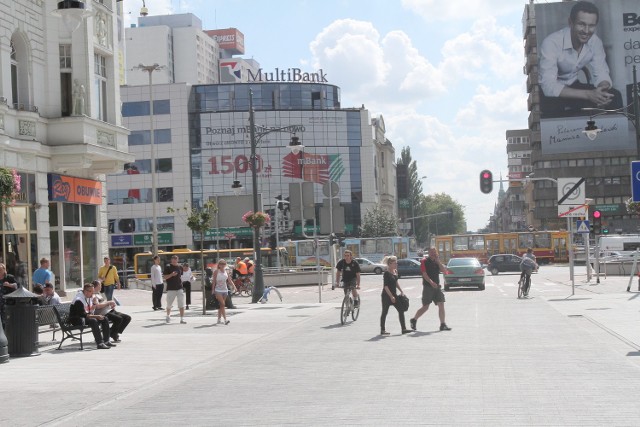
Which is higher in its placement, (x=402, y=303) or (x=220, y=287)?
(x=220, y=287)

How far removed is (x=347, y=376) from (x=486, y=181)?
30.7 metres

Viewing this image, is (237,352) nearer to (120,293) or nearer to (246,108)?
(120,293)

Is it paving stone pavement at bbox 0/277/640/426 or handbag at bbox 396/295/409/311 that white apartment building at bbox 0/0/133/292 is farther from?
handbag at bbox 396/295/409/311

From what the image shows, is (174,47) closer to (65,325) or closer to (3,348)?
(65,325)

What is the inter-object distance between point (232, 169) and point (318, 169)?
9470 mm

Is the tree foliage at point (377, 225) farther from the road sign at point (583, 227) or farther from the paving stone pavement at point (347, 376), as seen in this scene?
the paving stone pavement at point (347, 376)

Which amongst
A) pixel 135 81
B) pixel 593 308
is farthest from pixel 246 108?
pixel 593 308

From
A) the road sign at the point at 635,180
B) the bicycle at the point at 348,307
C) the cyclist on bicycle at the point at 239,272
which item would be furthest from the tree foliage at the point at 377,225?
the road sign at the point at 635,180

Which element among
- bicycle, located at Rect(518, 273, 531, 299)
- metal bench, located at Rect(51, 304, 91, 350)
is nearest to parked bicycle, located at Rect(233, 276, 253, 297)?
bicycle, located at Rect(518, 273, 531, 299)

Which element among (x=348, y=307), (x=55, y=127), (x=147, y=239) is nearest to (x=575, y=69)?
(x=147, y=239)

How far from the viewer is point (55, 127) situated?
90.1ft

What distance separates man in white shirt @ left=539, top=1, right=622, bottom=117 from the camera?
10644cm

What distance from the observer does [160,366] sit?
14.5 meters

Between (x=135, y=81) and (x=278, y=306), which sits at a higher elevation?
(x=135, y=81)
